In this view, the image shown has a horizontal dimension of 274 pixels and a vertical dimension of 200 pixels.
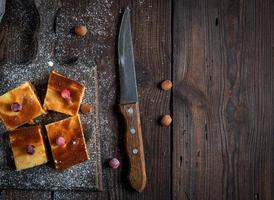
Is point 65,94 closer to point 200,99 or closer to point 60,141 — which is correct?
point 60,141

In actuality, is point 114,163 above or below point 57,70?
below

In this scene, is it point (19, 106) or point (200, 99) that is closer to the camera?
point (19, 106)

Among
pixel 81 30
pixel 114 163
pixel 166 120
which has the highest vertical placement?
pixel 81 30

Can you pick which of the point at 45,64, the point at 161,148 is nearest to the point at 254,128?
the point at 161,148

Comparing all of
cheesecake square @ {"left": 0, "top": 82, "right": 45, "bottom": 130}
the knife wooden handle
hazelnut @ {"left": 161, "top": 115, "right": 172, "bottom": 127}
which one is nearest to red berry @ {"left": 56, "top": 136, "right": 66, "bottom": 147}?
cheesecake square @ {"left": 0, "top": 82, "right": 45, "bottom": 130}

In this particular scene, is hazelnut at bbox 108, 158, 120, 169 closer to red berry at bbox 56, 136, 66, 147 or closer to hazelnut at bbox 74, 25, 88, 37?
red berry at bbox 56, 136, 66, 147

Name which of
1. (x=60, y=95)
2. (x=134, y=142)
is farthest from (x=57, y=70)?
(x=134, y=142)

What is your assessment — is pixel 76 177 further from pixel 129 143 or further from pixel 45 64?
pixel 45 64
